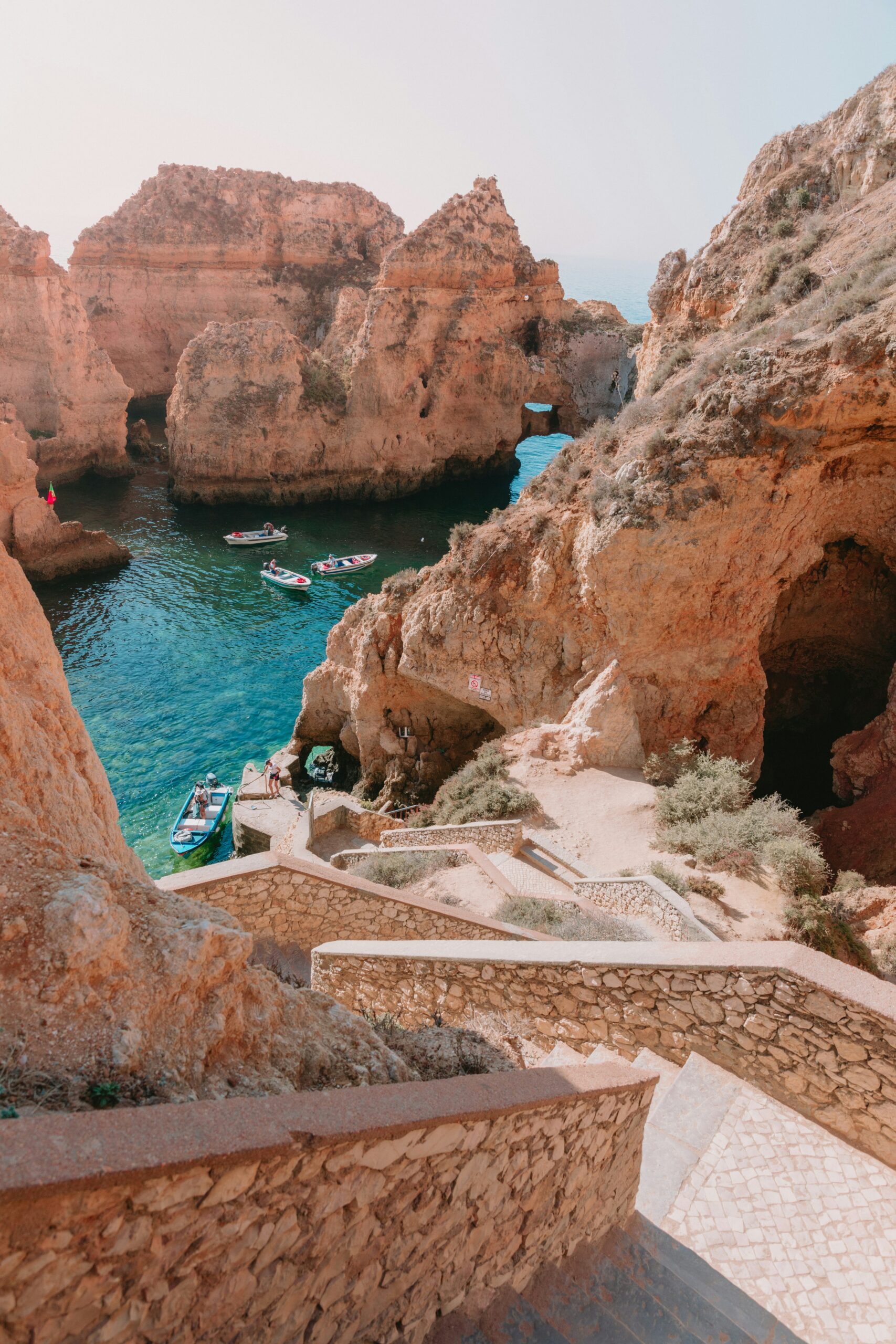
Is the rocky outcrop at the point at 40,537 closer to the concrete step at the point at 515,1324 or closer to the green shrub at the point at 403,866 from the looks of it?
the green shrub at the point at 403,866

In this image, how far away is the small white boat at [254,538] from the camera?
35.8 metres

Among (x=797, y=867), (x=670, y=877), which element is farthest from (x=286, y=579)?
(x=797, y=867)

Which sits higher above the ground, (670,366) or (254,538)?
(670,366)

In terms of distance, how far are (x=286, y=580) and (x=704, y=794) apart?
2389 centimetres

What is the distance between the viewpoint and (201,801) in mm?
19281

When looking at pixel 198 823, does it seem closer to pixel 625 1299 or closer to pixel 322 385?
pixel 625 1299

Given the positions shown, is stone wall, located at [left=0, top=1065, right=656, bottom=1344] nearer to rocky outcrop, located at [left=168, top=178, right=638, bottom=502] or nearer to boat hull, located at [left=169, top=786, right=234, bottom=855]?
boat hull, located at [left=169, top=786, right=234, bottom=855]

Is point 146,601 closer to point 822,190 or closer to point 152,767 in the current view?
point 152,767

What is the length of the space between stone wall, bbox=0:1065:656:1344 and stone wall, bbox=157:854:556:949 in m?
4.65

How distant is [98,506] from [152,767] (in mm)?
23292

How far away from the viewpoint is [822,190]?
18.2 meters

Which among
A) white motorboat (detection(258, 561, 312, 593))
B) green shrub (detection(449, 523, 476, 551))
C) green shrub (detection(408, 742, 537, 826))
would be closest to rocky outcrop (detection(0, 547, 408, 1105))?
green shrub (detection(408, 742, 537, 826))

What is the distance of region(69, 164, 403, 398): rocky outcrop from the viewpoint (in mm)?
50938

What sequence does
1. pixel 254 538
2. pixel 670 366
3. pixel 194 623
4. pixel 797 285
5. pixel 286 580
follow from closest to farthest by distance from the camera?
pixel 797 285 → pixel 670 366 → pixel 194 623 → pixel 286 580 → pixel 254 538
